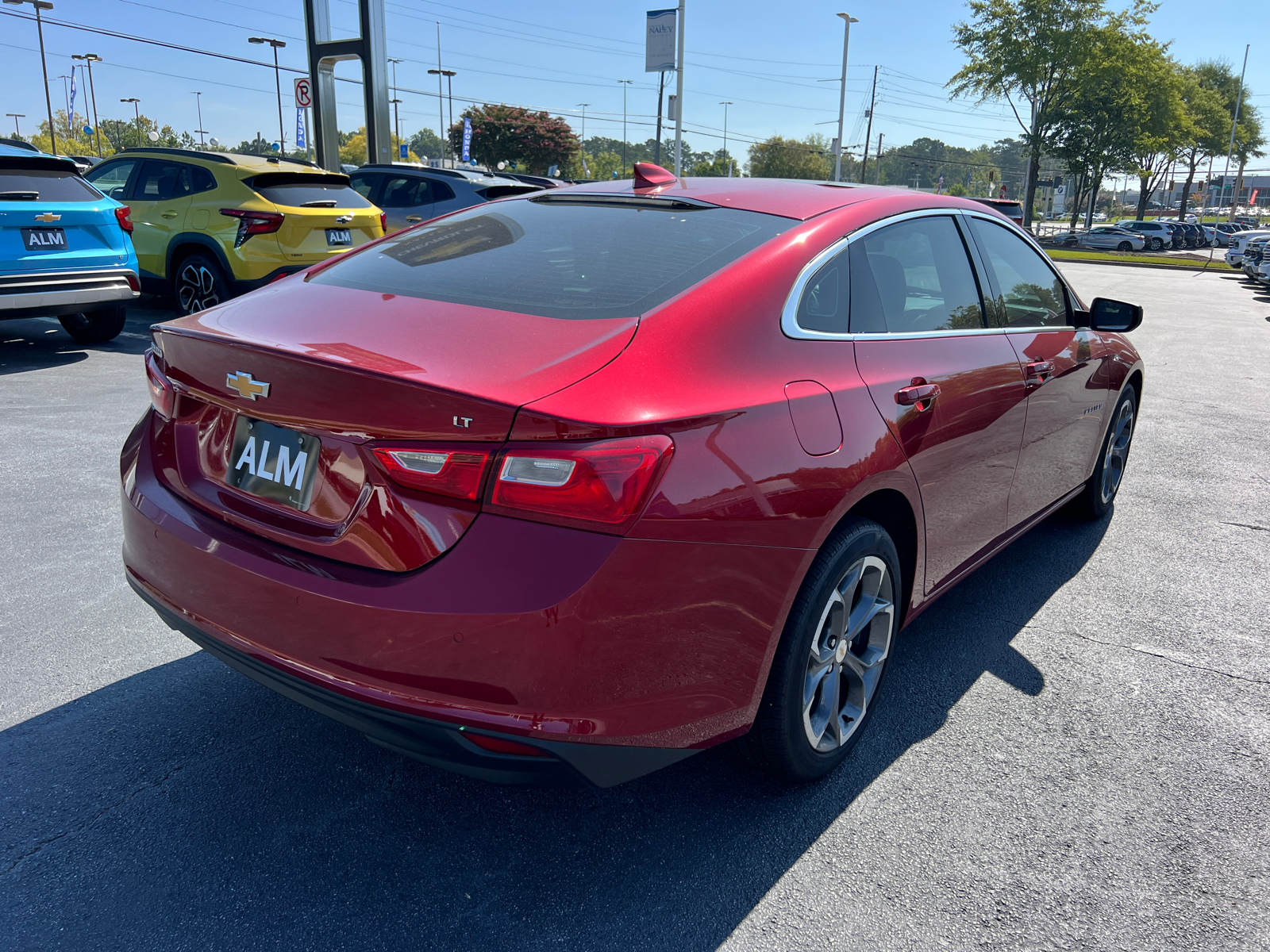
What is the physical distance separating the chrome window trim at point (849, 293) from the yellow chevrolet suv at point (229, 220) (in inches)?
271

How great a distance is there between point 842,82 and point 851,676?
55403 mm

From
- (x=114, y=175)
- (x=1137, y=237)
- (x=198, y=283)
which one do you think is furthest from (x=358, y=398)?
(x=1137, y=237)

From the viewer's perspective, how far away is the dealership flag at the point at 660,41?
32.2 meters

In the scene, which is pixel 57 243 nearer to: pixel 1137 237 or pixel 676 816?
pixel 676 816

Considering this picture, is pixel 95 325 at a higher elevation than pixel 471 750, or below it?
below

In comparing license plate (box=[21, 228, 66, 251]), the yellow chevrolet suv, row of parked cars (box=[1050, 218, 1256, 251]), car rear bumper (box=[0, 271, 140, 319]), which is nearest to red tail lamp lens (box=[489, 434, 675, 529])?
car rear bumper (box=[0, 271, 140, 319])

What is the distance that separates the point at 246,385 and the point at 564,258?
914 millimetres

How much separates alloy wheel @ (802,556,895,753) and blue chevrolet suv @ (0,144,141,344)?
7.37 metres

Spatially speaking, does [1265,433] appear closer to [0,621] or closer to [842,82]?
[0,621]

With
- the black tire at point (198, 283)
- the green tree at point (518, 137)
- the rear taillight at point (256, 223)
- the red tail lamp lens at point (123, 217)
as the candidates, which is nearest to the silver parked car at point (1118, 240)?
the green tree at point (518, 137)

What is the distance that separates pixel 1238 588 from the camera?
4125 mm

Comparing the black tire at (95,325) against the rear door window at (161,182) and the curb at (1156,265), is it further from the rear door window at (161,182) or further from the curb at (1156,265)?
the curb at (1156,265)

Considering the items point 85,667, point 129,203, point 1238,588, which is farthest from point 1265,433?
Answer: point 129,203

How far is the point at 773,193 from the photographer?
2941 mm
